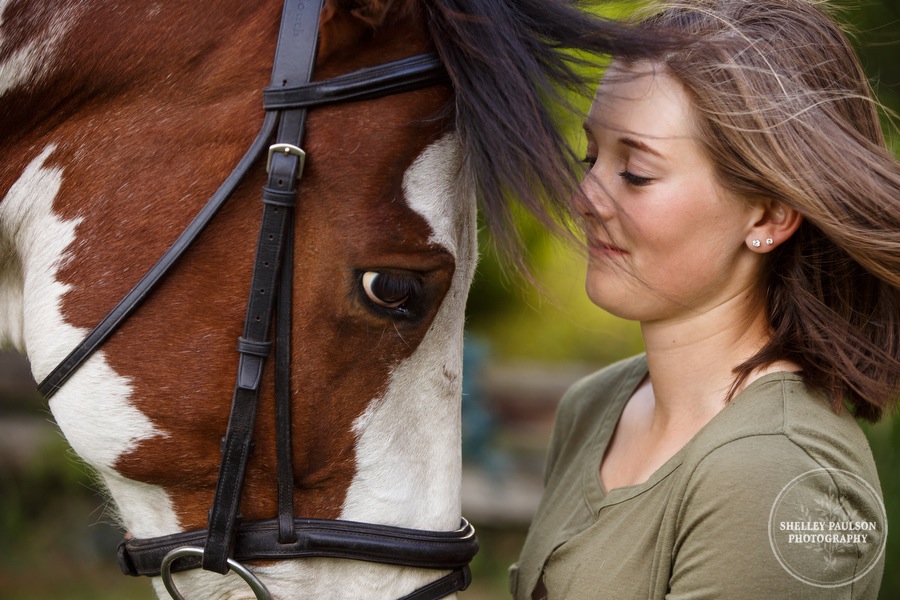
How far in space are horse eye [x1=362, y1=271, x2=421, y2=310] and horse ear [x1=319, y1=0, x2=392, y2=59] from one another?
1.42 feet

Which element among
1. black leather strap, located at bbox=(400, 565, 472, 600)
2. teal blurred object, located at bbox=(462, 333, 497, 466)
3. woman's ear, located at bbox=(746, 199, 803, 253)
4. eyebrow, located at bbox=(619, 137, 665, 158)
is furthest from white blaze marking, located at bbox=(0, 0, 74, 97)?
teal blurred object, located at bbox=(462, 333, 497, 466)

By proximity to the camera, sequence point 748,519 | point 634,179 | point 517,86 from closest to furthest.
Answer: point 748,519
point 517,86
point 634,179

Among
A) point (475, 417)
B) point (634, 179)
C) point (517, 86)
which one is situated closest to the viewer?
point (517, 86)

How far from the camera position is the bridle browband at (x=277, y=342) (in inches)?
57.1

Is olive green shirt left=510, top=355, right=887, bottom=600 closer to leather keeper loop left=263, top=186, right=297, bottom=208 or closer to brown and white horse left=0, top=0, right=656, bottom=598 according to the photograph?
brown and white horse left=0, top=0, right=656, bottom=598

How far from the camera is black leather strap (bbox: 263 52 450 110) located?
145cm

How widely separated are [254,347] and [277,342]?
0.04 meters

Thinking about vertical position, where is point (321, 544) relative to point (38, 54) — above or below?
below

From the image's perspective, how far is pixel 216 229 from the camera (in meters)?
1.48

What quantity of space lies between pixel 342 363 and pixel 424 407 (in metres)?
0.22

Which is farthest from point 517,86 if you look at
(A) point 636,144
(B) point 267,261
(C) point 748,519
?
(C) point 748,519

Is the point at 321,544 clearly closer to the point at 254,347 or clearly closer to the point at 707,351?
the point at 254,347

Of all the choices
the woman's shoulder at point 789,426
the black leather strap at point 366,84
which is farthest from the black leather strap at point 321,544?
the black leather strap at point 366,84

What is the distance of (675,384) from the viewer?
1.67m
